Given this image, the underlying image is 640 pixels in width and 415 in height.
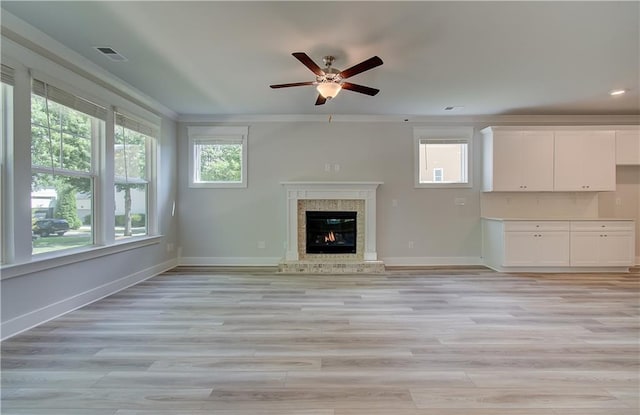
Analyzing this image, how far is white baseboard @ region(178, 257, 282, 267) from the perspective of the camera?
5.54 metres

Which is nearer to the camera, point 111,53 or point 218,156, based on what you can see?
point 111,53

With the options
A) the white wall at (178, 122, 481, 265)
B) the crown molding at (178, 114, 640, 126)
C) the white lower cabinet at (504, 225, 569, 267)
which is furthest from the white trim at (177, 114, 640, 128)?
the white lower cabinet at (504, 225, 569, 267)

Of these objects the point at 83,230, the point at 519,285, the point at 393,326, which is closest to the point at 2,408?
the point at 83,230

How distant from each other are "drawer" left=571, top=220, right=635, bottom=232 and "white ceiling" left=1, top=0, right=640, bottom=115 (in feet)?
6.09

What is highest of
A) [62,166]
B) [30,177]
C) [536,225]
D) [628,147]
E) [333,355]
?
[628,147]

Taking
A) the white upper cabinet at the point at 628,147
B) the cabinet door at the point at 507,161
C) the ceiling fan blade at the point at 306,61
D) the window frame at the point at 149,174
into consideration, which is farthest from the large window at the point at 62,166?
the white upper cabinet at the point at 628,147

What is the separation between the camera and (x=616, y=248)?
494 centimetres

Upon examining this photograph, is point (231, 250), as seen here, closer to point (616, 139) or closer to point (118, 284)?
point (118, 284)

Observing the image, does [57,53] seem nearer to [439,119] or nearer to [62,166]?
[62,166]

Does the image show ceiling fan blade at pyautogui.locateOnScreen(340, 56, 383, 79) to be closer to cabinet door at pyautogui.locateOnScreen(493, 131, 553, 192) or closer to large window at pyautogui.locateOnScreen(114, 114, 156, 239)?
large window at pyautogui.locateOnScreen(114, 114, 156, 239)

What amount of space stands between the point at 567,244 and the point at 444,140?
2.55m

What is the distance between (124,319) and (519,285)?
4.77m

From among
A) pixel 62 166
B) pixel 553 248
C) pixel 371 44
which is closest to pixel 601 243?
pixel 553 248

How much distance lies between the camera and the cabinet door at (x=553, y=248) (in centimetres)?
495
